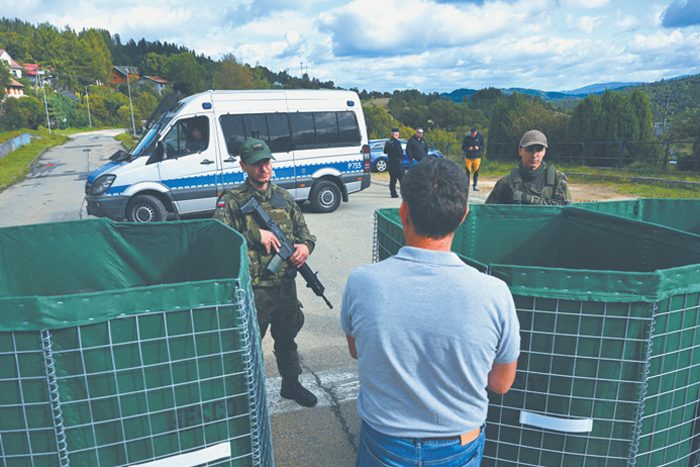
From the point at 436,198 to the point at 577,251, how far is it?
8.08ft

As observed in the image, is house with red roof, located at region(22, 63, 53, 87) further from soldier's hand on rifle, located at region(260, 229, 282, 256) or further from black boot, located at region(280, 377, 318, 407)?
black boot, located at region(280, 377, 318, 407)

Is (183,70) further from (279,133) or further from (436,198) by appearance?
(436,198)

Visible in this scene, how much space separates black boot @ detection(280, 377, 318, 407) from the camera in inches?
130

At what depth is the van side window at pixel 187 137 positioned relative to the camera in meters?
8.63

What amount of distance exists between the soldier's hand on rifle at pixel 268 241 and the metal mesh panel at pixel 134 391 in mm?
1310

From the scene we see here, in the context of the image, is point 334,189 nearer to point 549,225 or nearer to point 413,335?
point 549,225

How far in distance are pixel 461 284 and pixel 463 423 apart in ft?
1.51

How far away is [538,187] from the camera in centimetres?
411

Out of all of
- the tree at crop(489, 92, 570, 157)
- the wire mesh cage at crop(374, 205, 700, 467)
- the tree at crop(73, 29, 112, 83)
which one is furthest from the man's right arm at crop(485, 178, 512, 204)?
the tree at crop(73, 29, 112, 83)

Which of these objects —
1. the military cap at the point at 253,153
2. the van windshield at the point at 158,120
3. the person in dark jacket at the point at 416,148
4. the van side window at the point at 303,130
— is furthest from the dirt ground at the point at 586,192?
the military cap at the point at 253,153

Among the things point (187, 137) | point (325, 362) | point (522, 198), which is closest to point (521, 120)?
point (187, 137)

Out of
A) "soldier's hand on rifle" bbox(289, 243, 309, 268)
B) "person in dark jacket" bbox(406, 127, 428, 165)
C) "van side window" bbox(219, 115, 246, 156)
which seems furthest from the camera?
"person in dark jacket" bbox(406, 127, 428, 165)

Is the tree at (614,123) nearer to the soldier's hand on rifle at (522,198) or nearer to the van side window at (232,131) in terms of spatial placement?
the van side window at (232,131)

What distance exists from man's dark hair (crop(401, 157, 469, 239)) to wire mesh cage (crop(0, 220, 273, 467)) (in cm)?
71
